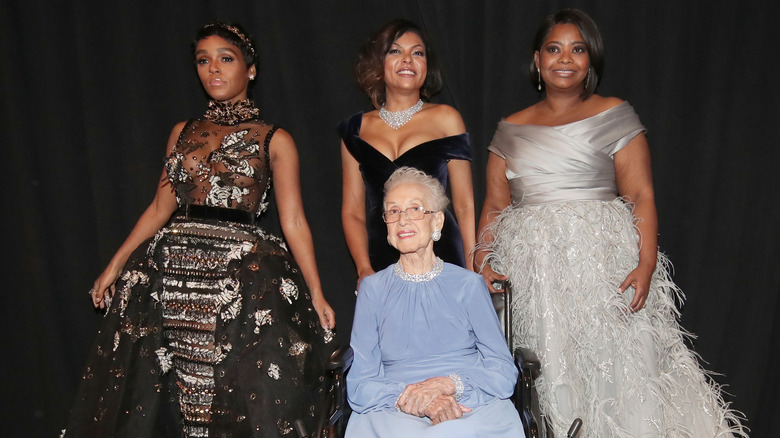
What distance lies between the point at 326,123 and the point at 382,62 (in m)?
0.69

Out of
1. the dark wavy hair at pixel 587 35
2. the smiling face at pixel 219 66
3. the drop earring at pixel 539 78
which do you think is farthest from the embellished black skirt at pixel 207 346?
the dark wavy hair at pixel 587 35

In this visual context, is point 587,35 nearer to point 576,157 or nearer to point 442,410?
point 576,157

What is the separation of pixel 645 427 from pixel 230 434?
72.0 inches

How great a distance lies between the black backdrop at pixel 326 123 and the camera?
3.86 meters

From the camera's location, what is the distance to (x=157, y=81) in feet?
13.7

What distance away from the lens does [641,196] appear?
3336 mm

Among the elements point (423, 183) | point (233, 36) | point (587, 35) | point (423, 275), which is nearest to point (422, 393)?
point (423, 275)

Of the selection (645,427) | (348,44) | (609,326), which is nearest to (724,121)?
(609,326)

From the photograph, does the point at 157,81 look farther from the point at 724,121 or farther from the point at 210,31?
the point at 724,121

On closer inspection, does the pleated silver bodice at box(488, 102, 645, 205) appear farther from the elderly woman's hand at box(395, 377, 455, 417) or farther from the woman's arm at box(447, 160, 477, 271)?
the elderly woman's hand at box(395, 377, 455, 417)

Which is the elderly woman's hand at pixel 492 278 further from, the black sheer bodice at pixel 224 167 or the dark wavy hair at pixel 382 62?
the black sheer bodice at pixel 224 167

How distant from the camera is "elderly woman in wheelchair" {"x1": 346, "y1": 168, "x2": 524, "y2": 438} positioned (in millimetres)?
2582

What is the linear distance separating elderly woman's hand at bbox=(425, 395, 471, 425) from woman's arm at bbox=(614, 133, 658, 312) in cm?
113
